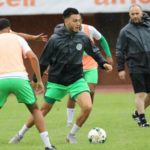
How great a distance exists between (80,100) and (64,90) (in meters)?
0.41

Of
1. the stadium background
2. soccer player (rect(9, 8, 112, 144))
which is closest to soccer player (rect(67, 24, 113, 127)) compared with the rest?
soccer player (rect(9, 8, 112, 144))

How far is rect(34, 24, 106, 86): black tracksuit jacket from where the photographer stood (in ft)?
36.2

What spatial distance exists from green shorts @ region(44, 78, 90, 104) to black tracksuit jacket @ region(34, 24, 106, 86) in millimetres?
72

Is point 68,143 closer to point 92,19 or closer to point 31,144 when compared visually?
point 31,144

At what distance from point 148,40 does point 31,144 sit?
131 inches

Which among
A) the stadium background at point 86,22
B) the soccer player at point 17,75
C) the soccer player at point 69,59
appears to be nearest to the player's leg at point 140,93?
the soccer player at point 69,59

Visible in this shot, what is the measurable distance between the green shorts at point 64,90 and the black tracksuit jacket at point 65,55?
72mm

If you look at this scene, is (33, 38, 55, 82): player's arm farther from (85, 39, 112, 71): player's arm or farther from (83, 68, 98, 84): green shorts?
(83, 68, 98, 84): green shorts

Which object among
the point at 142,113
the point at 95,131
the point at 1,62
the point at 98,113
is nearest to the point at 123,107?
the point at 98,113

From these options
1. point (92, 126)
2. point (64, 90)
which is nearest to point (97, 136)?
point (64, 90)

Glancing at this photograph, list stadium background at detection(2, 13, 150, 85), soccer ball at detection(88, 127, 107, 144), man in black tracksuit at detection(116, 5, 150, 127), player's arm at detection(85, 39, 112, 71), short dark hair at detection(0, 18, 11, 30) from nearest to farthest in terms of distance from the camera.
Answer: short dark hair at detection(0, 18, 11, 30) < soccer ball at detection(88, 127, 107, 144) < player's arm at detection(85, 39, 112, 71) < man in black tracksuit at detection(116, 5, 150, 127) < stadium background at detection(2, 13, 150, 85)

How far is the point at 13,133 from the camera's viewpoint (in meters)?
12.6

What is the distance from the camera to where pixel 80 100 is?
11.0m

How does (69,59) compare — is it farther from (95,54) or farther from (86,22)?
(86,22)
